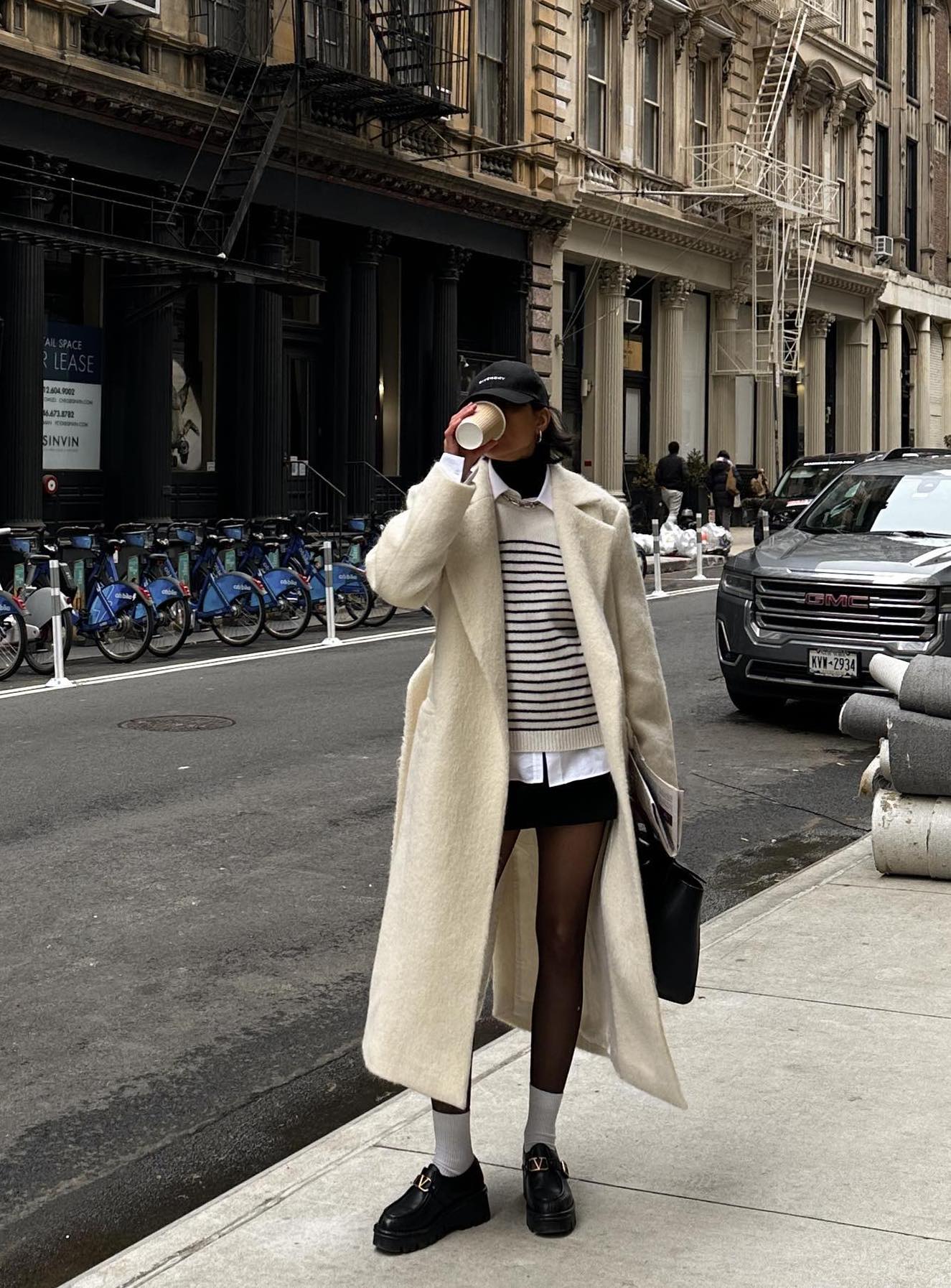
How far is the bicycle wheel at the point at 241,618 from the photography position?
17562mm

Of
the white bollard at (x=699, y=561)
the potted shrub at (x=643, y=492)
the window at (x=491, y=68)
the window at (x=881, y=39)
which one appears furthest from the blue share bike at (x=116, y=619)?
the window at (x=881, y=39)

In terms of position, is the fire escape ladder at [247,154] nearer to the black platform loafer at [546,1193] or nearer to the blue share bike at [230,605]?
the blue share bike at [230,605]

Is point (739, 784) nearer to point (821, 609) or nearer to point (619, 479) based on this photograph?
point (821, 609)

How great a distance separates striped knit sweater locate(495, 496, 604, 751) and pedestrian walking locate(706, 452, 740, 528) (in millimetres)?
32791

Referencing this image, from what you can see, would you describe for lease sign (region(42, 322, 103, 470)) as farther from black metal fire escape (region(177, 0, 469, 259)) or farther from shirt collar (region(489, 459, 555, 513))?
shirt collar (region(489, 459, 555, 513))

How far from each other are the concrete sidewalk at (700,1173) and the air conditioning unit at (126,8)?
17866 mm

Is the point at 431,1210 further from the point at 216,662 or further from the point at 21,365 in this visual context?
the point at 21,365

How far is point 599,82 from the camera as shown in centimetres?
3391

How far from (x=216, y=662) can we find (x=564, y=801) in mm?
12537

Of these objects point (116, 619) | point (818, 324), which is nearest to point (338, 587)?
point (116, 619)

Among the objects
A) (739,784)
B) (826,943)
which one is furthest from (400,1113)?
(739,784)

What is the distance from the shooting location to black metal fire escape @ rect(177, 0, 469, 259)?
2228 cm

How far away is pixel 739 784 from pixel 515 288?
21.8 metres

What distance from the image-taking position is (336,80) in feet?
77.7
